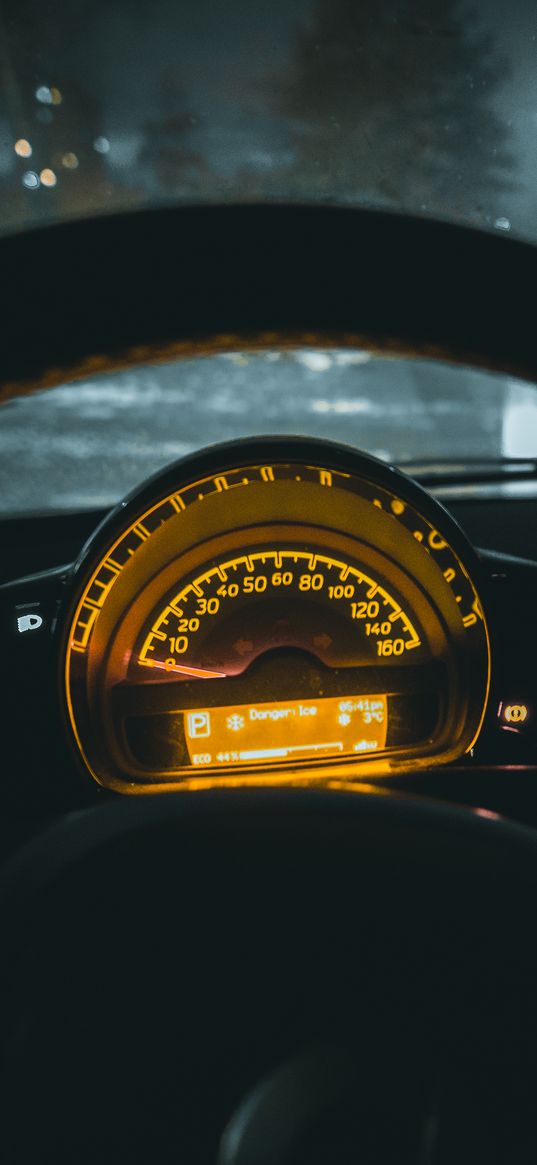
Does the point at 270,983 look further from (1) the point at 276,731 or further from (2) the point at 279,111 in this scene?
(2) the point at 279,111

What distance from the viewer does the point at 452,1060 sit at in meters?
0.92

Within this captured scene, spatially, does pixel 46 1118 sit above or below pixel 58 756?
below

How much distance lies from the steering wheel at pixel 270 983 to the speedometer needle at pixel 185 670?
665mm

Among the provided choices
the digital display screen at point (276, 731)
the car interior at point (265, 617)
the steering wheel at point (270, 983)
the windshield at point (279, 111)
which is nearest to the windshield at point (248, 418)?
the car interior at point (265, 617)

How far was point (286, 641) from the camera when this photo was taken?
173cm

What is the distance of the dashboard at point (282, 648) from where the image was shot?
64.7 inches

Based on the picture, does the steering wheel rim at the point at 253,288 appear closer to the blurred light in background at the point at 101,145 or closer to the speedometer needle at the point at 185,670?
the blurred light in background at the point at 101,145

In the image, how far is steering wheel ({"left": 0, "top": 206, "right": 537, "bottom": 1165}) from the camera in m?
0.88

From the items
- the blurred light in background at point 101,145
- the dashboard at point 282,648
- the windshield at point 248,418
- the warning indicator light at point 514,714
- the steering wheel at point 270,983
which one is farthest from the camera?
the windshield at point 248,418

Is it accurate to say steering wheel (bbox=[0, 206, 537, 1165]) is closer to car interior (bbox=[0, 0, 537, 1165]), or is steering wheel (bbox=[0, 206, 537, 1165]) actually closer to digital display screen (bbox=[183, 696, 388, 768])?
car interior (bbox=[0, 0, 537, 1165])

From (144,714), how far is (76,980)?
0.79 m

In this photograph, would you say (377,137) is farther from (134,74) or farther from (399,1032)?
(399,1032)

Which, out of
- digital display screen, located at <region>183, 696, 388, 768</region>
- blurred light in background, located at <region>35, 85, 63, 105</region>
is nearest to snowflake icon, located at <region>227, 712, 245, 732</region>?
digital display screen, located at <region>183, 696, 388, 768</region>

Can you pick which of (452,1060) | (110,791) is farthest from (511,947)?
(110,791)
